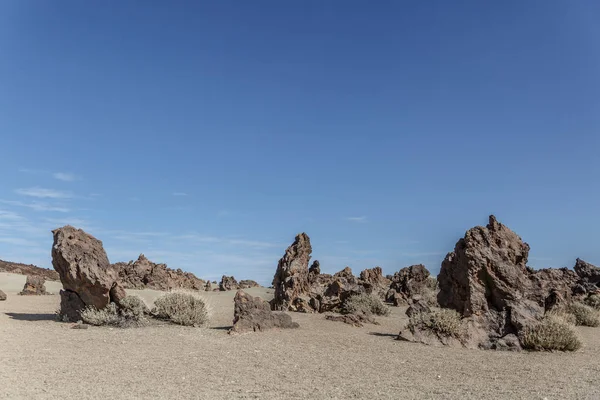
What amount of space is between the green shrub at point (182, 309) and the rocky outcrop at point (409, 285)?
13.3m

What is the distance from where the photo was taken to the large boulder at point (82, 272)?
16094mm

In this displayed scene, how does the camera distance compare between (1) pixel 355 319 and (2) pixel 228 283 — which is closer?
(1) pixel 355 319

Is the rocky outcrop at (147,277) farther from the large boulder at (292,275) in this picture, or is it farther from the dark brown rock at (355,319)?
the dark brown rock at (355,319)

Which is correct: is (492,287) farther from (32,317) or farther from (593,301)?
(32,317)

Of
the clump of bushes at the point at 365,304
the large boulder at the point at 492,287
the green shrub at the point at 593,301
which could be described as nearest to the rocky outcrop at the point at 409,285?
the clump of bushes at the point at 365,304

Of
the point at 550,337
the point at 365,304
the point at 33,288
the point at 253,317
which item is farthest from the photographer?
the point at 33,288

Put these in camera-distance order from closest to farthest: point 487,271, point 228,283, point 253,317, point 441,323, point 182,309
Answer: point 441,323 < point 487,271 < point 253,317 < point 182,309 < point 228,283

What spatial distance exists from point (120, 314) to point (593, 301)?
22.5 meters

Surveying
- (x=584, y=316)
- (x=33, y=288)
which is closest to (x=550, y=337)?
(x=584, y=316)

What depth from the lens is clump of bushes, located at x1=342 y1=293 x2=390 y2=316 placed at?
67.7 feet

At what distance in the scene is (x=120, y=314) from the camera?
1612cm

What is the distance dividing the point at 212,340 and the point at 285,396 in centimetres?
603

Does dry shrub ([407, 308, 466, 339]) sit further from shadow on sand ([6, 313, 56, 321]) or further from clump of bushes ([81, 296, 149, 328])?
shadow on sand ([6, 313, 56, 321])

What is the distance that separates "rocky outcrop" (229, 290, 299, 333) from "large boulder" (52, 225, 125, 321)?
4119 millimetres
